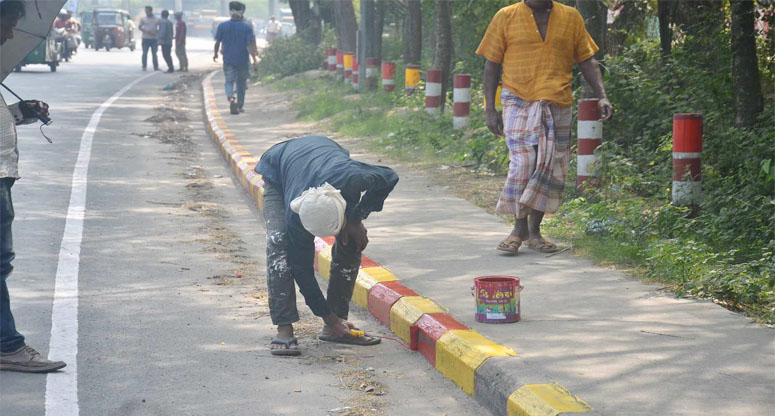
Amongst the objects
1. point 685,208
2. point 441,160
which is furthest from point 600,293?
point 441,160

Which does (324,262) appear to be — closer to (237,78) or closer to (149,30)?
(237,78)

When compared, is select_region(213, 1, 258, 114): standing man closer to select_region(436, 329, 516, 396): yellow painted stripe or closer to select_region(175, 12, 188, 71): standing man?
select_region(436, 329, 516, 396): yellow painted stripe

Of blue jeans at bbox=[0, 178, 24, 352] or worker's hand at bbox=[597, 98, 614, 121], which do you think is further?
worker's hand at bbox=[597, 98, 614, 121]

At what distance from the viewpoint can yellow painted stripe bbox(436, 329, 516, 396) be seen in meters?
4.97

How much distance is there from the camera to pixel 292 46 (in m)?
29.5

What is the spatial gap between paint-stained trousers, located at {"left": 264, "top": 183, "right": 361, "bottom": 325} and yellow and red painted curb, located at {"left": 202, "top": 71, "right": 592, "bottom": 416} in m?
0.47

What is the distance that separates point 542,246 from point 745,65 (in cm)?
351

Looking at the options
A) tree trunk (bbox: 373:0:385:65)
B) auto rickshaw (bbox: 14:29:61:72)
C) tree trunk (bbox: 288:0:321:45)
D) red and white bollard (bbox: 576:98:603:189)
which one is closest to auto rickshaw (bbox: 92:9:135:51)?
tree trunk (bbox: 288:0:321:45)

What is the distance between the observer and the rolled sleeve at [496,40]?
717 centimetres

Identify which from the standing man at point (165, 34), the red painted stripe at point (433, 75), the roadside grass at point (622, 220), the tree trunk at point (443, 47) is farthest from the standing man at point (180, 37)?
the red painted stripe at point (433, 75)

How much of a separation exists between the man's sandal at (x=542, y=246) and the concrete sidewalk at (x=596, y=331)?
82 mm

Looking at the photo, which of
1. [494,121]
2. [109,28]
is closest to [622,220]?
[494,121]

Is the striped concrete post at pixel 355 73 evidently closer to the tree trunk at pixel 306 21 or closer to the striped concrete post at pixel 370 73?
the striped concrete post at pixel 370 73

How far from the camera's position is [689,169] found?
7.64m
